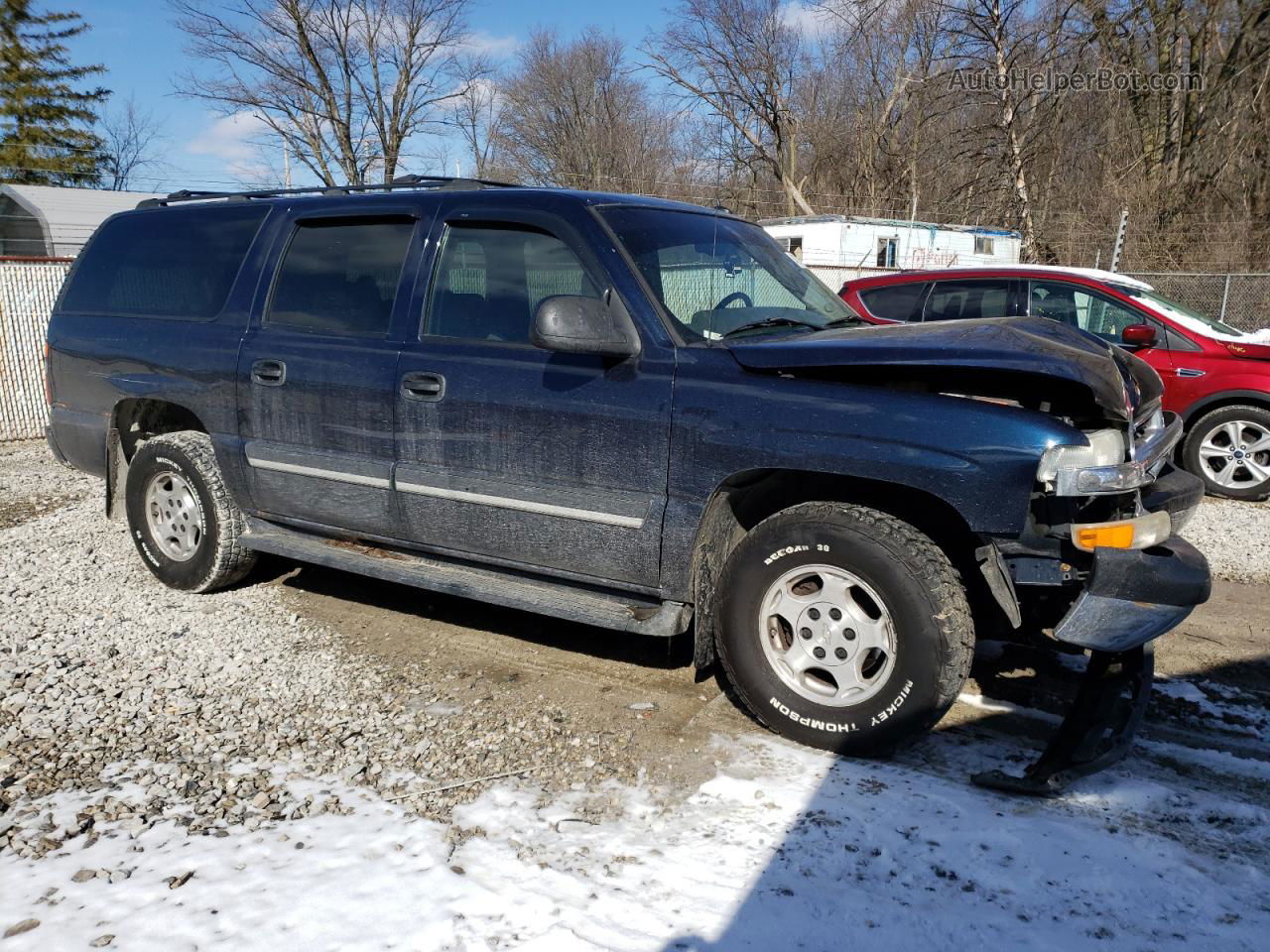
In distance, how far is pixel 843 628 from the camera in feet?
11.1

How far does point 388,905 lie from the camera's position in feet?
8.61

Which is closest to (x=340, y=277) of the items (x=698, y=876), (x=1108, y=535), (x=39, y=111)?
(x=698, y=876)

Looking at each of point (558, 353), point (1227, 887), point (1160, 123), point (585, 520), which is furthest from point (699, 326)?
point (1160, 123)

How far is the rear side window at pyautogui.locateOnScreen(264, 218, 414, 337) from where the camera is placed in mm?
4406

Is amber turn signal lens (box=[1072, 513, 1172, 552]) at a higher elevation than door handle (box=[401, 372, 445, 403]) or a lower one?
lower

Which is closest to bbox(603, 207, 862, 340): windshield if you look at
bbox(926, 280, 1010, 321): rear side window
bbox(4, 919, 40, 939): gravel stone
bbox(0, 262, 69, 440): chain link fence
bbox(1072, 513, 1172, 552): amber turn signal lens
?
bbox(1072, 513, 1172, 552): amber turn signal lens

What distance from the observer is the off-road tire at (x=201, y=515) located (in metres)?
5.02

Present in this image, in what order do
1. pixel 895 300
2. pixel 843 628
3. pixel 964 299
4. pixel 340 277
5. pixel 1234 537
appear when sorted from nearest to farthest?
pixel 843 628, pixel 340 277, pixel 1234 537, pixel 964 299, pixel 895 300

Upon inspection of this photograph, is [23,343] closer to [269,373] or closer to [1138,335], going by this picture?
[269,373]

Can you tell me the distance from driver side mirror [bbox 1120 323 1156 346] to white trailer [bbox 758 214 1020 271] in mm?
14038

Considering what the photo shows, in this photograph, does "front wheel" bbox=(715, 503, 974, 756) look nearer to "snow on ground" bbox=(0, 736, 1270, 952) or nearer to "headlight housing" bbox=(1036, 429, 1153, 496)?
"snow on ground" bbox=(0, 736, 1270, 952)

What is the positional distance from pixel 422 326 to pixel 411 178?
0.95 meters

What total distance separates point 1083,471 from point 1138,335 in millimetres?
5930

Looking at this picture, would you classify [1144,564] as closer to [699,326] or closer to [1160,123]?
[699,326]
